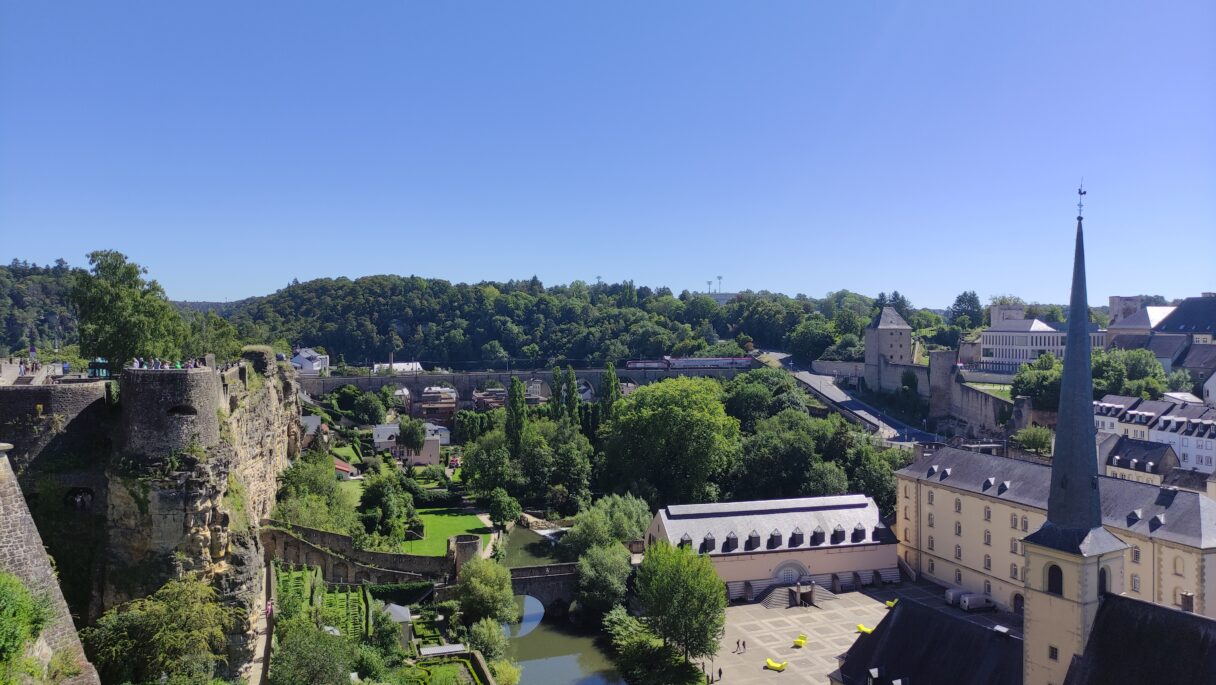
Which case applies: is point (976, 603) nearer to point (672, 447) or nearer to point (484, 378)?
point (672, 447)

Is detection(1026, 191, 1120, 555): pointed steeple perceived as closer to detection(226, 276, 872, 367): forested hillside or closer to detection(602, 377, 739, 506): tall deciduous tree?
detection(602, 377, 739, 506): tall deciduous tree

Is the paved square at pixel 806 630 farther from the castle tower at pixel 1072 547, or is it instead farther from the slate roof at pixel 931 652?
the castle tower at pixel 1072 547

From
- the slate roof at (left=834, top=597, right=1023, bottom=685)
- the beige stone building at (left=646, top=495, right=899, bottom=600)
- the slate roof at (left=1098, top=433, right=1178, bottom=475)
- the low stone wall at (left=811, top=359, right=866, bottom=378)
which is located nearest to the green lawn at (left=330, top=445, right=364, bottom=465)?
the beige stone building at (left=646, top=495, right=899, bottom=600)

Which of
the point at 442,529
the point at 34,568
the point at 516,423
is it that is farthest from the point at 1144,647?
the point at 516,423

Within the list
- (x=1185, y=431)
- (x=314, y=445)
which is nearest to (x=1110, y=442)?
(x=1185, y=431)

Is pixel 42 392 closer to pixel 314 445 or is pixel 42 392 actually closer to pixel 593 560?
pixel 593 560

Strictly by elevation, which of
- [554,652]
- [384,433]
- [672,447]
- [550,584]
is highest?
[672,447]

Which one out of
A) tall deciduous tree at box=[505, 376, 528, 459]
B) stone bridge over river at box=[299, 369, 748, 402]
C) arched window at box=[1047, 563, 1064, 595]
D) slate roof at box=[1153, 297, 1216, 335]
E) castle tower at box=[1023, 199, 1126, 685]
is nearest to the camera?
castle tower at box=[1023, 199, 1126, 685]
